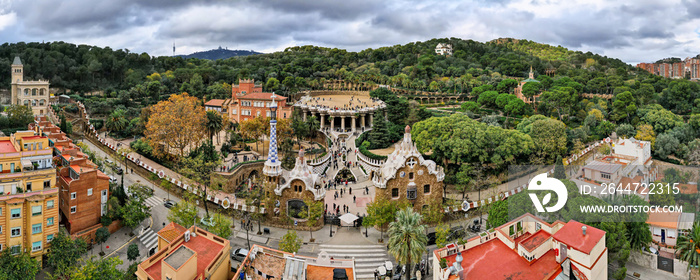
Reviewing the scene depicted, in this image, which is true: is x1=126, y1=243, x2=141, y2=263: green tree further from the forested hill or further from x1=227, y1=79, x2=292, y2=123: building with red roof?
the forested hill

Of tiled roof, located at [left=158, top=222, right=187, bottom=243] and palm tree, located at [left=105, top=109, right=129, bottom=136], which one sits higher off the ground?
palm tree, located at [left=105, top=109, right=129, bottom=136]

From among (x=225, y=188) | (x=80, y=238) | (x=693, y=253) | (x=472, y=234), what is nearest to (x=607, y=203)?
(x=693, y=253)

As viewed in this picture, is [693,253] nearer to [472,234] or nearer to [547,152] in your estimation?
[472,234]

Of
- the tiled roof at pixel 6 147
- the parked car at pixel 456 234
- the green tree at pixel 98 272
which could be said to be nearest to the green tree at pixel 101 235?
the tiled roof at pixel 6 147

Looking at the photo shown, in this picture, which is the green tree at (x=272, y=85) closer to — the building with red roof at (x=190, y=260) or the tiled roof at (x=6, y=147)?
the tiled roof at (x=6, y=147)

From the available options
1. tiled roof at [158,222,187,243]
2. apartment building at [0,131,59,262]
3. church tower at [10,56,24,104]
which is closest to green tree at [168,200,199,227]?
tiled roof at [158,222,187,243]

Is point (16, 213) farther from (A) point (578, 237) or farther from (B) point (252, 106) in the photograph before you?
(B) point (252, 106)
